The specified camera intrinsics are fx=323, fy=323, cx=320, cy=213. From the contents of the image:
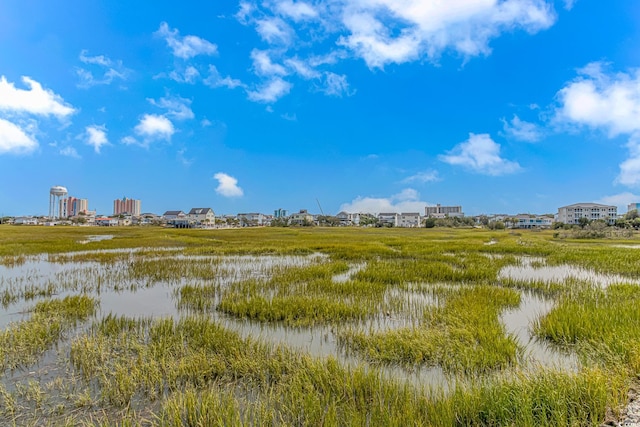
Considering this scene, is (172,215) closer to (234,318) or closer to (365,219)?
(365,219)

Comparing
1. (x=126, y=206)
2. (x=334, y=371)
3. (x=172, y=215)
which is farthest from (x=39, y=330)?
(x=126, y=206)

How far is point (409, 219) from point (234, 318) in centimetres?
11601

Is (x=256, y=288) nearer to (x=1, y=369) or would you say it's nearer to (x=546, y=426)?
(x=1, y=369)

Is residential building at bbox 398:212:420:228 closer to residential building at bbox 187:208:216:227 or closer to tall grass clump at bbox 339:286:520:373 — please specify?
residential building at bbox 187:208:216:227

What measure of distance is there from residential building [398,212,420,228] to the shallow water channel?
103 m

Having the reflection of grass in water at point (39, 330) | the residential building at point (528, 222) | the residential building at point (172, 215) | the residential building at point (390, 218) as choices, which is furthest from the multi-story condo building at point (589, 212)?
the residential building at point (172, 215)

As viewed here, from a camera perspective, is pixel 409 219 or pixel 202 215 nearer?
pixel 202 215

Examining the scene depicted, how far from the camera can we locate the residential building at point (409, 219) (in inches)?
4592

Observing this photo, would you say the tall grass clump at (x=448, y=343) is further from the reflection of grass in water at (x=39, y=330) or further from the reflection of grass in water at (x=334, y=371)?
the reflection of grass in water at (x=39, y=330)

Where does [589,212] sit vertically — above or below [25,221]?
above

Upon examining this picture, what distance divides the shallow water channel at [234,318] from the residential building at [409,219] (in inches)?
4048

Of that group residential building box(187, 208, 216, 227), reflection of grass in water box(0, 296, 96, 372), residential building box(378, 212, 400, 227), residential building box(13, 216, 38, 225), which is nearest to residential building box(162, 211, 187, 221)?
residential building box(187, 208, 216, 227)

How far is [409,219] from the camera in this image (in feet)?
388

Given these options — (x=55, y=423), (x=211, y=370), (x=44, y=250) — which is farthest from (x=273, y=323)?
(x=44, y=250)
